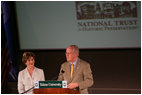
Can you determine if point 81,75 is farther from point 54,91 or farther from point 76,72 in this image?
point 54,91

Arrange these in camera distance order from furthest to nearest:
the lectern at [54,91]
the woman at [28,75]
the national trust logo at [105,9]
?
the national trust logo at [105,9] → the woman at [28,75] → the lectern at [54,91]

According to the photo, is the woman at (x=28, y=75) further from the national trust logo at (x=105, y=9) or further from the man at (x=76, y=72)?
the national trust logo at (x=105, y=9)

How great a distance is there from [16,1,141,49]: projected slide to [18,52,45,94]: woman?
290 centimetres

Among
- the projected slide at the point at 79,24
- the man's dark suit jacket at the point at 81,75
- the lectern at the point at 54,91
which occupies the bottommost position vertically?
the lectern at the point at 54,91

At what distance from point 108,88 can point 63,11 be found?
1.87 meters

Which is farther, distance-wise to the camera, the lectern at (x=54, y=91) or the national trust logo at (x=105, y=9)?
the national trust logo at (x=105, y=9)

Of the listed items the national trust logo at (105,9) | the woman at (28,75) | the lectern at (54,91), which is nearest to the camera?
the lectern at (54,91)

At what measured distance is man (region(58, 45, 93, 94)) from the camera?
328cm

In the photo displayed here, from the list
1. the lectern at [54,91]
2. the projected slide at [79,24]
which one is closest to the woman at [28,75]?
the lectern at [54,91]

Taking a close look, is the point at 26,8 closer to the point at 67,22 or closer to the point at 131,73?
the point at 67,22

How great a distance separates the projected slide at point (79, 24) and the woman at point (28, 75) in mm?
2895

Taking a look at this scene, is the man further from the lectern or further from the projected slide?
the projected slide

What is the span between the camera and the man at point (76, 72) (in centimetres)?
328

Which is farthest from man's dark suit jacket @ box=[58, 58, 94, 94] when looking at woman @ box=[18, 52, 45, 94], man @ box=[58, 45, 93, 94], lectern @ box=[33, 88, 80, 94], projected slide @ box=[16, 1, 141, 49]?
projected slide @ box=[16, 1, 141, 49]
